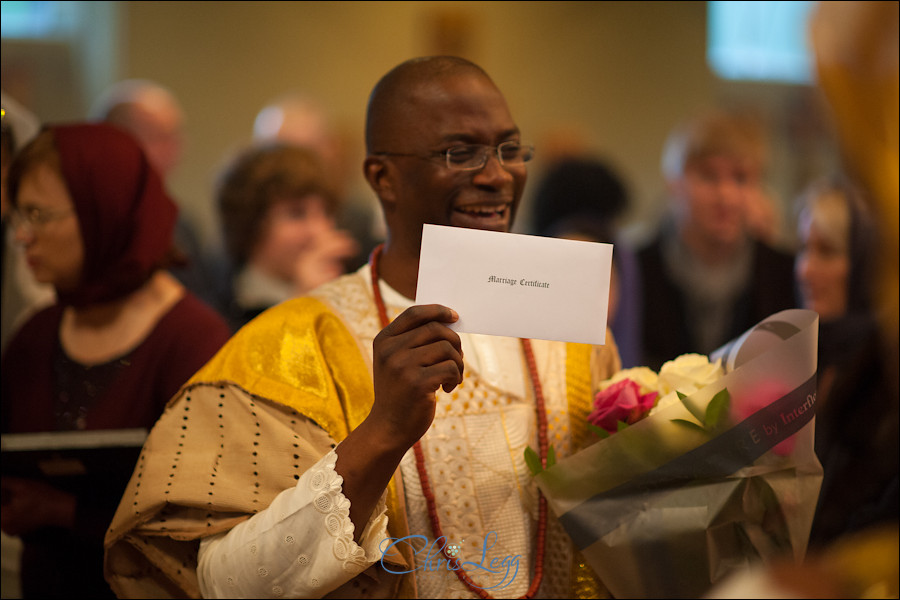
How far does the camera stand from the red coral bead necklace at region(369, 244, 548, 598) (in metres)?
1.94

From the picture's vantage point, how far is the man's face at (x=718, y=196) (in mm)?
4410

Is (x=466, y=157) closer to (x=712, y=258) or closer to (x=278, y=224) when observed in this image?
(x=278, y=224)

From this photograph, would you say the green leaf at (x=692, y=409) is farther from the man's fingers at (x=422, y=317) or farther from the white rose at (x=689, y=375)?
the man's fingers at (x=422, y=317)

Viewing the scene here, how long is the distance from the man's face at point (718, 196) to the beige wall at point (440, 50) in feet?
8.83

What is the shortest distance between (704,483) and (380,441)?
0.59 meters

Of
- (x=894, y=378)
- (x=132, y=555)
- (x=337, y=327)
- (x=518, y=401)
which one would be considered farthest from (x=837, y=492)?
(x=132, y=555)

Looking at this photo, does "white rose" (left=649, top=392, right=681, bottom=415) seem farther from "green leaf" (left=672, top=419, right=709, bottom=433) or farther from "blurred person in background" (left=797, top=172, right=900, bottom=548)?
"blurred person in background" (left=797, top=172, right=900, bottom=548)

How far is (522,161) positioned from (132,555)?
1149mm

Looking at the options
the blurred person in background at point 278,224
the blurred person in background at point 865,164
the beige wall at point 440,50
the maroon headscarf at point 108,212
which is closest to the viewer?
the blurred person in background at point 865,164

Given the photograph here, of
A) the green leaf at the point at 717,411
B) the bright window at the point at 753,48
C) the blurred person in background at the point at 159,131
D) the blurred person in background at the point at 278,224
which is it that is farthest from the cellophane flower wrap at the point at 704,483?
the bright window at the point at 753,48

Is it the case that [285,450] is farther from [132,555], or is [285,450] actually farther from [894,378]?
[894,378]

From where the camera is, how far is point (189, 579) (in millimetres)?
1887

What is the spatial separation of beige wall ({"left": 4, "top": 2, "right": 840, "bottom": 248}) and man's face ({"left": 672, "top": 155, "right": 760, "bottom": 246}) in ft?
8.83

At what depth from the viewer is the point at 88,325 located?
2646 mm
